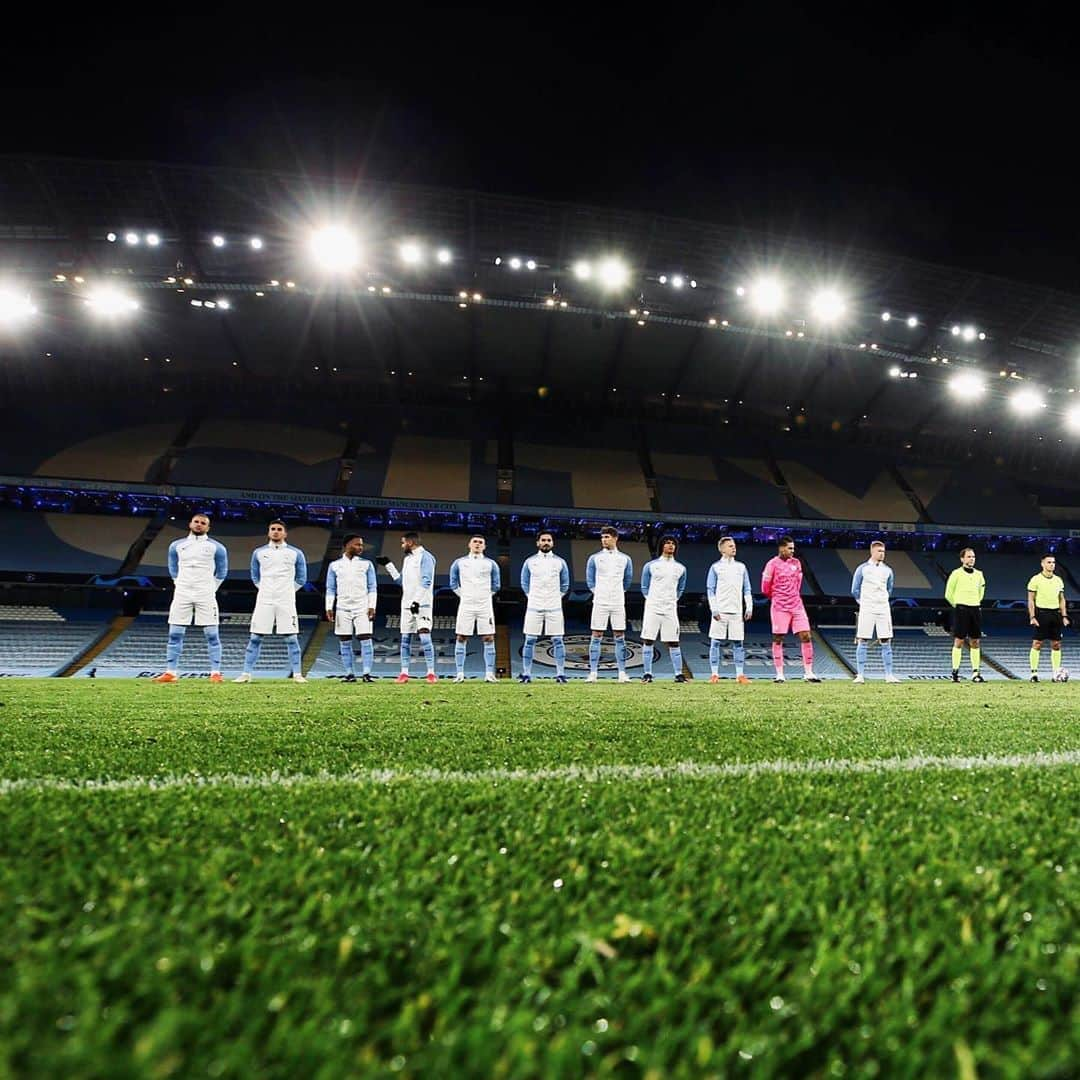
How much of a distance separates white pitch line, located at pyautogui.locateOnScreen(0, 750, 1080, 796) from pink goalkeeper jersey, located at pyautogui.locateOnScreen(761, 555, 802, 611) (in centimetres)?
620

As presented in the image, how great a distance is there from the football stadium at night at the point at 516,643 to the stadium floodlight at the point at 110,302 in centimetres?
43

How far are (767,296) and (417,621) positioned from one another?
15.7 metres

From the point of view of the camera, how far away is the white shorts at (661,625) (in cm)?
877

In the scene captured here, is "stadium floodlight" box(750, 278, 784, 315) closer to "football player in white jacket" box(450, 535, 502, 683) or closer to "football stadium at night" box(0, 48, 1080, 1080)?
"football stadium at night" box(0, 48, 1080, 1080)

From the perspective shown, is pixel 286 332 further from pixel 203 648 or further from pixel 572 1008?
pixel 572 1008

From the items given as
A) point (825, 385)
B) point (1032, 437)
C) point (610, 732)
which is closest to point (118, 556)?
point (610, 732)

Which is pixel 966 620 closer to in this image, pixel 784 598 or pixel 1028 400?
pixel 784 598

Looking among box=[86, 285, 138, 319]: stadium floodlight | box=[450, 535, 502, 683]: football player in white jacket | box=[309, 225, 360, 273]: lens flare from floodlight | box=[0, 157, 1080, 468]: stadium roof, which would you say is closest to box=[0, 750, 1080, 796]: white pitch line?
box=[450, 535, 502, 683]: football player in white jacket

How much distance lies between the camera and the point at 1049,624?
923 centimetres

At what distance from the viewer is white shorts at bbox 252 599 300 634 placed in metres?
7.83

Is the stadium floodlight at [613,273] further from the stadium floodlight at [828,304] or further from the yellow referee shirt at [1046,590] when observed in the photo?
the yellow referee shirt at [1046,590]

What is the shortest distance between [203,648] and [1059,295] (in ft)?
93.0

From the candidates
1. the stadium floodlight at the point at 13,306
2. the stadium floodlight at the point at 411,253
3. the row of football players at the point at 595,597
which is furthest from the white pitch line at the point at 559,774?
the stadium floodlight at the point at 13,306

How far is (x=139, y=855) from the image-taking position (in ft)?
4.33
